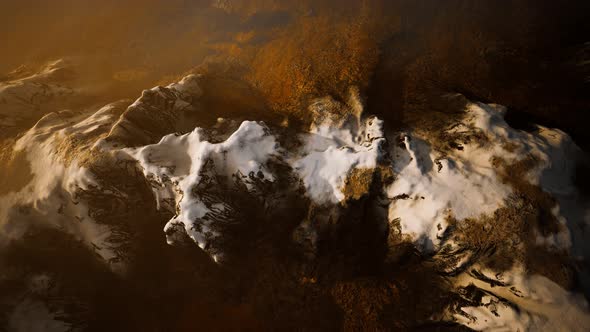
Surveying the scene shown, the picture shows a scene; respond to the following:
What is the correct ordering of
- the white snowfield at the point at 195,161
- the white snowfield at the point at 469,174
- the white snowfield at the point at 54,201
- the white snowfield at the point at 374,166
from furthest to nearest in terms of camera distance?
the white snowfield at the point at 54,201, the white snowfield at the point at 195,161, the white snowfield at the point at 469,174, the white snowfield at the point at 374,166

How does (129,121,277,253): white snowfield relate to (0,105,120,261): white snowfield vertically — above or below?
above

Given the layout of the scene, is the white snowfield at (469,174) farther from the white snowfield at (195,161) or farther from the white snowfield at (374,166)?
the white snowfield at (195,161)

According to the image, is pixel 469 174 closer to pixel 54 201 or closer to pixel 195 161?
pixel 195 161

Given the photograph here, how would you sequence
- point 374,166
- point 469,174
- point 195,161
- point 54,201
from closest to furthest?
point 469,174, point 374,166, point 195,161, point 54,201

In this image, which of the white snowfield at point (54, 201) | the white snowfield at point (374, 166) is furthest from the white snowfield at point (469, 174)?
the white snowfield at point (54, 201)

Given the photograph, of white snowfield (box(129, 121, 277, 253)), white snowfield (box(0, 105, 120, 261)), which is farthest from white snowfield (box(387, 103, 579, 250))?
white snowfield (box(0, 105, 120, 261))

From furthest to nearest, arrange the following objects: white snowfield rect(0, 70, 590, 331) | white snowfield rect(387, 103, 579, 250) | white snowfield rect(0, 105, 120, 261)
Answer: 1. white snowfield rect(0, 105, 120, 261)
2. white snowfield rect(387, 103, 579, 250)
3. white snowfield rect(0, 70, 590, 331)

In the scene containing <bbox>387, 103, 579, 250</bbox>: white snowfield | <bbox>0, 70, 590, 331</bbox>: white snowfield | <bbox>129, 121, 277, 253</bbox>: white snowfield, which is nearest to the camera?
<bbox>0, 70, 590, 331</bbox>: white snowfield

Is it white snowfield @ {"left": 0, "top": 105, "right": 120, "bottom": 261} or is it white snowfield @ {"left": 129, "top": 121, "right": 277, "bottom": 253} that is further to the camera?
white snowfield @ {"left": 0, "top": 105, "right": 120, "bottom": 261}

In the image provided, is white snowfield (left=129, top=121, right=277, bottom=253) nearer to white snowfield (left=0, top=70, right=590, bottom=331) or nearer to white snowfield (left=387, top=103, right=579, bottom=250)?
white snowfield (left=0, top=70, right=590, bottom=331)

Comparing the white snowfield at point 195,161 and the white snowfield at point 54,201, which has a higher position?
the white snowfield at point 195,161

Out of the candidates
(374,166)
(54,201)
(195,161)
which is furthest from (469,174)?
(54,201)

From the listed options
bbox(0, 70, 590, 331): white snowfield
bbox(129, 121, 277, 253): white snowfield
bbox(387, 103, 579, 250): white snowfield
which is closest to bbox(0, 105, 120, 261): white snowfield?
bbox(0, 70, 590, 331): white snowfield
